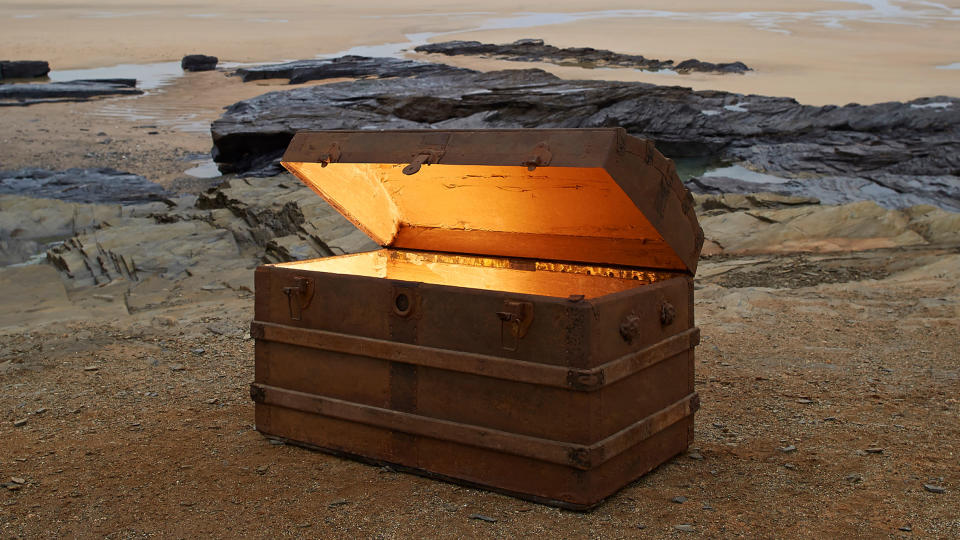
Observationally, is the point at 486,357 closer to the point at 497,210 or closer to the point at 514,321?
the point at 514,321

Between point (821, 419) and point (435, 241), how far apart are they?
2.32 m

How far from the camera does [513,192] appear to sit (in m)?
4.52

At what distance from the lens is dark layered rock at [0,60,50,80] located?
30.9 metres

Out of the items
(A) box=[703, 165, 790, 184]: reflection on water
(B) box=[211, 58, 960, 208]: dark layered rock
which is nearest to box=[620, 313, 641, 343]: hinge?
(B) box=[211, 58, 960, 208]: dark layered rock

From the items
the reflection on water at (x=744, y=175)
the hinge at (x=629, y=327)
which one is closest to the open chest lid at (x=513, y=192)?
the hinge at (x=629, y=327)

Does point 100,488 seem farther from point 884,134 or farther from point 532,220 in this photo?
point 884,134

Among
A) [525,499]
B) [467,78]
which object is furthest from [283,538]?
[467,78]

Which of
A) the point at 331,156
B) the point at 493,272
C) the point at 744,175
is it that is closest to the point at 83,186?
the point at 744,175

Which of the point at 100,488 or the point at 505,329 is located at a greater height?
the point at 505,329

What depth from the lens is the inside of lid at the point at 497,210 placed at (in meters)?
4.25

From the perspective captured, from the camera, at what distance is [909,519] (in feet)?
11.9

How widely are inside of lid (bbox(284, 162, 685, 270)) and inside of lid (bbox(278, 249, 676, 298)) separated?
0.05m

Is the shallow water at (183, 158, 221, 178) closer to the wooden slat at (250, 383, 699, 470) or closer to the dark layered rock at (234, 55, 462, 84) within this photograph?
the dark layered rock at (234, 55, 462, 84)

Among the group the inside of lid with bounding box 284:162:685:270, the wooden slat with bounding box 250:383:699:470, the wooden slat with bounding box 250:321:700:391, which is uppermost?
the inside of lid with bounding box 284:162:685:270
